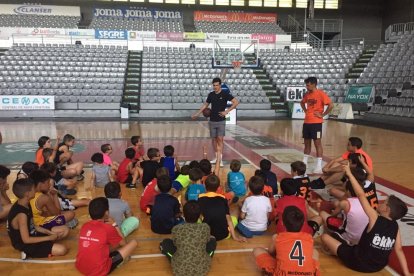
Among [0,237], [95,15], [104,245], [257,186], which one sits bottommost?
[0,237]

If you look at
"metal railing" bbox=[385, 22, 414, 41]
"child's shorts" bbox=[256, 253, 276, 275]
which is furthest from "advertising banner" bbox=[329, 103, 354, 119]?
"child's shorts" bbox=[256, 253, 276, 275]

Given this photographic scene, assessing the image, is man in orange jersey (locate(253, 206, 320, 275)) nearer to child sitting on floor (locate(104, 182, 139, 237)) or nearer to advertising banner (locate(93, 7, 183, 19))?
child sitting on floor (locate(104, 182, 139, 237))

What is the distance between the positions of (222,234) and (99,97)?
16259 mm

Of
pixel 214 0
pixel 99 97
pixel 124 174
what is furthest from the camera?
pixel 214 0

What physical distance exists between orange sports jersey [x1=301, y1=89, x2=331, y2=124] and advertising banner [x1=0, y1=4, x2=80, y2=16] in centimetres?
2591

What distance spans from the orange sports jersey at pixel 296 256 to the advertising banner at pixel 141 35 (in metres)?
24.0

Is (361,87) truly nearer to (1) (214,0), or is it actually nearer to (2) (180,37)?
(2) (180,37)

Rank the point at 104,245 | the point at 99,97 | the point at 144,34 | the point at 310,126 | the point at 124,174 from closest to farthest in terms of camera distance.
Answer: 1. the point at 104,245
2. the point at 124,174
3. the point at 310,126
4. the point at 99,97
5. the point at 144,34

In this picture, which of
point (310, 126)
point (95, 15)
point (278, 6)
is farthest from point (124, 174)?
point (278, 6)

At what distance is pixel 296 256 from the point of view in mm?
2941

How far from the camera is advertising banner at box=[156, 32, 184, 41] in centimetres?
2558

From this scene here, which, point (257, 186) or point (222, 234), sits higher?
point (257, 186)

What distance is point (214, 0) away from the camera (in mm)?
30406

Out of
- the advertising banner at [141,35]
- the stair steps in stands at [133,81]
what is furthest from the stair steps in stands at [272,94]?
the advertising banner at [141,35]
